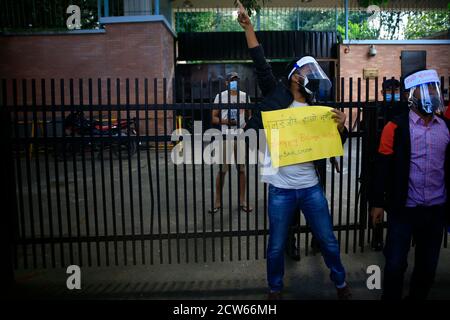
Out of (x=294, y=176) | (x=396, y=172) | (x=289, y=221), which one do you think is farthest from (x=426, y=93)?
(x=289, y=221)

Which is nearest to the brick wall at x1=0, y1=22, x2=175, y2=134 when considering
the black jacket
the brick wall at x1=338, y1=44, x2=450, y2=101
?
the brick wall at x1=338, y1=44, x2=450, y2=101

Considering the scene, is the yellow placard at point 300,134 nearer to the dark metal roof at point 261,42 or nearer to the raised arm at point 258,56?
the raised arm at point 258,56

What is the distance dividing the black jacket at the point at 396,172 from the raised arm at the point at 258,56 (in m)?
1.01

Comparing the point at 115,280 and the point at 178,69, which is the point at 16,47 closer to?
the point at 178,69

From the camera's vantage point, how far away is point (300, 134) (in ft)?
10.7

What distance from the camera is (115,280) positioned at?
399 cm

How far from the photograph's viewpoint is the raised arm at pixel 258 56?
3.31 metres

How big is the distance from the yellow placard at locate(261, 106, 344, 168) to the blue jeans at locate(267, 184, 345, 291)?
0.25 metres

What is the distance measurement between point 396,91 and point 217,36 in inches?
575

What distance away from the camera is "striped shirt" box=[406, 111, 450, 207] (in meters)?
2.89

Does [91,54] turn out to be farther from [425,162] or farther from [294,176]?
[425,162]

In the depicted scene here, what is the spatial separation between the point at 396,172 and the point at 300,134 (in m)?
0.76

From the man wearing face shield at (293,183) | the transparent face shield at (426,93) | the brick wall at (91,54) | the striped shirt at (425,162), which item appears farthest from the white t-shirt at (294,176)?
the brick wall at (91,54)
